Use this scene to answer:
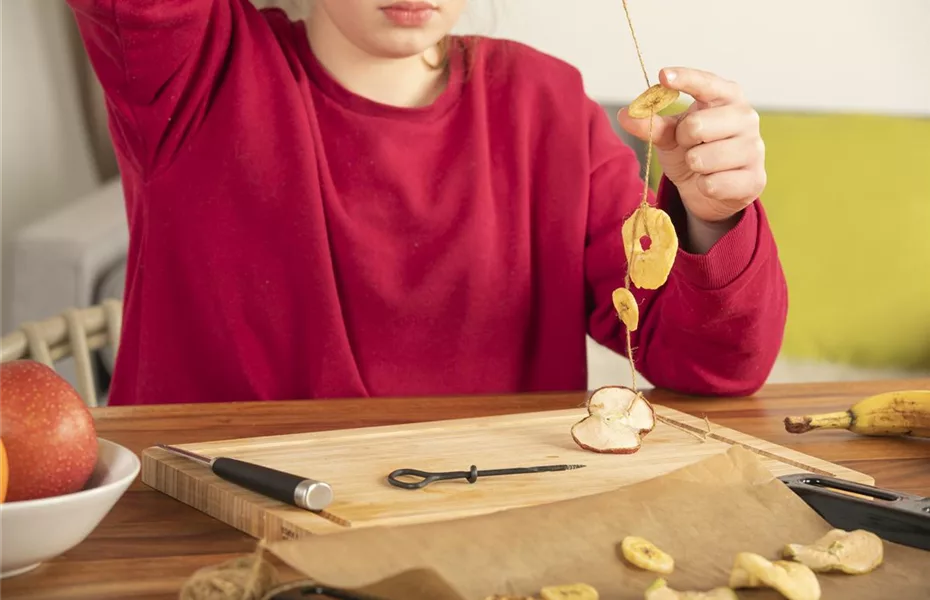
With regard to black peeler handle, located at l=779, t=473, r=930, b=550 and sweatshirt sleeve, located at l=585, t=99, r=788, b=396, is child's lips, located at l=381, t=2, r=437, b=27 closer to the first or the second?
sweatshirt sleeve, located at l=585, t=99, r=788, b=396

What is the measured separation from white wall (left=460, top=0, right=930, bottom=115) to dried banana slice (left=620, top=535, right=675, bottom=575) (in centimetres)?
194

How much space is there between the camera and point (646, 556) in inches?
26.4

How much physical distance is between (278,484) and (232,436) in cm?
25

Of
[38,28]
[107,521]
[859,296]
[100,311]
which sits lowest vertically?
[859,296]

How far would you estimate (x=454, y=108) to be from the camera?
1493mm

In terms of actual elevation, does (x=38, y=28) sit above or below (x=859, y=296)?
above

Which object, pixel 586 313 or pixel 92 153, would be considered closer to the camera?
pixel 586 313

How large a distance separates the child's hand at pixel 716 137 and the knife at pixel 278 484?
16.9 inches

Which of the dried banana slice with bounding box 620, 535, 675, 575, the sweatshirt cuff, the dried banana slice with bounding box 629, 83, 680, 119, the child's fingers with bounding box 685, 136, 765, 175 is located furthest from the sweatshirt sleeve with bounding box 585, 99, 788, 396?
the dried banana slice with bounding box 620, 535, 675, 575

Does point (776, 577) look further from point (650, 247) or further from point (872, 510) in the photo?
point (650, 247)

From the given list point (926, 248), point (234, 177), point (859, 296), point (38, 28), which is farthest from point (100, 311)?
point (926, 248)

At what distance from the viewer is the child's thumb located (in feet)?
3.25

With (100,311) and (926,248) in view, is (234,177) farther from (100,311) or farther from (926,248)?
(926,248)

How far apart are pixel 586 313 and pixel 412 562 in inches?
35.8
